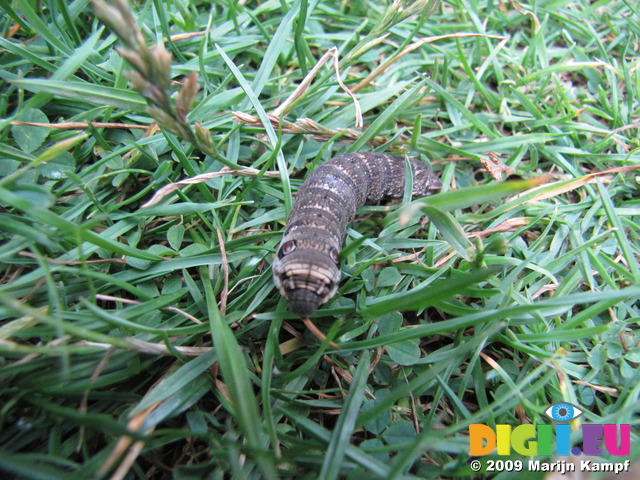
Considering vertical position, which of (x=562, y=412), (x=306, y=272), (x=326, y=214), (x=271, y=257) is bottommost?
(x=562, y=412)

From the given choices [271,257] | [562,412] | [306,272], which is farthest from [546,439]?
[271,257]

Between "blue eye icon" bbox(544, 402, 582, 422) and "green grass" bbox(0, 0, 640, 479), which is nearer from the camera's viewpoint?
"green grass" bbox(0, 0, 640, 479)

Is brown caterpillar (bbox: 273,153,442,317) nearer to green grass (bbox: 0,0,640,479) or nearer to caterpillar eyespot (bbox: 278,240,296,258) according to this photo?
caterpillar eyespot (bbox: 278,240,296,258)

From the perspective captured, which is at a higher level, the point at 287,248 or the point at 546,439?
the point at 287,248

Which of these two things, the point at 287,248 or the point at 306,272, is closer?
the point at 306,272

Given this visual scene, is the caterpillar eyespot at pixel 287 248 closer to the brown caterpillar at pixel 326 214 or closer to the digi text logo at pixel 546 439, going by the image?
the brown caterpillar at pixel 326 214

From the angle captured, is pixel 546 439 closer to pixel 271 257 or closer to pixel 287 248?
pixel 287 248

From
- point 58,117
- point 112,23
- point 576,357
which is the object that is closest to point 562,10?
point 576,357

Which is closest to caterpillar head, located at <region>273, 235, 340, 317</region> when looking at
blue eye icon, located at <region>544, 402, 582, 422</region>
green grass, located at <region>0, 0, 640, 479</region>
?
green grass, located at <region>0, 0, 640, 479</region>
